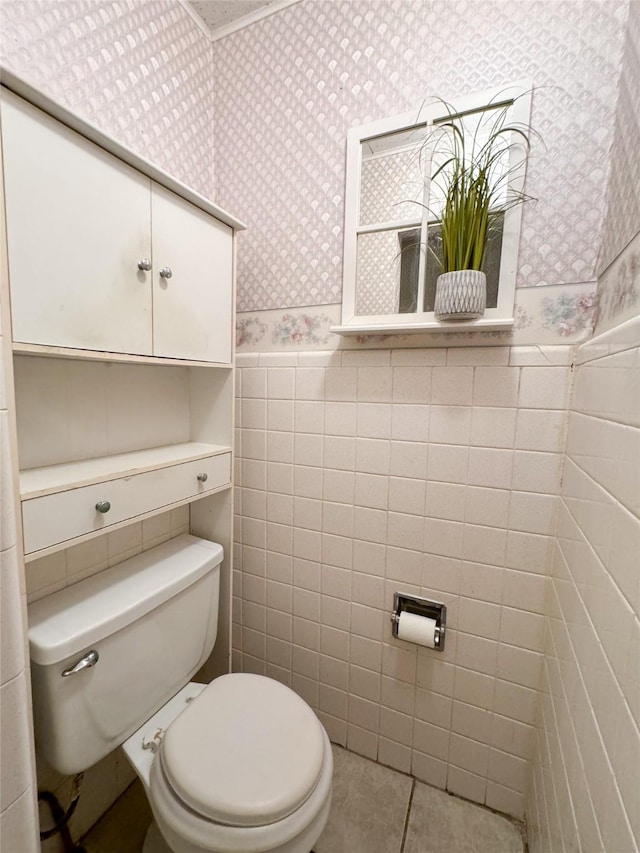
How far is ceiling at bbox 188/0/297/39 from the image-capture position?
43.9 inches

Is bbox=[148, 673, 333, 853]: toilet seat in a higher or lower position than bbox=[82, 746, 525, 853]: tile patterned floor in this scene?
higher

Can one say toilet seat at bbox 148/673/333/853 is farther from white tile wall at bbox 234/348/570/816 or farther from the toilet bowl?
white tile wall at bbox 234/348/570/816

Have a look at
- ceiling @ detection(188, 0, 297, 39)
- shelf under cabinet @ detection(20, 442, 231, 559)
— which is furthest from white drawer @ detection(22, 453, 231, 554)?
ceiling @ detection(188, 0, 297, 39)

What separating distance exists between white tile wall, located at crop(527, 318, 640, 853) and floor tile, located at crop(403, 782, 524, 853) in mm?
208

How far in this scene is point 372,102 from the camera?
1.04 m

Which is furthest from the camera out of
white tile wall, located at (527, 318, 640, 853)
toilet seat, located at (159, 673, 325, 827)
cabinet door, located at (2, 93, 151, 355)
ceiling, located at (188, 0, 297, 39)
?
ceiling, located at (188, 0, 297, 39)

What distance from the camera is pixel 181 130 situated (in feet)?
3.78

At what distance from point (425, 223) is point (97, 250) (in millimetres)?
824

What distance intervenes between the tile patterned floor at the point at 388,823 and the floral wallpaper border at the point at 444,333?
138 centimetres

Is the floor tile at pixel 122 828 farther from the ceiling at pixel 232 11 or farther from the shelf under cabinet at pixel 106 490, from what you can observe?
the ceiling at pixel 232 11

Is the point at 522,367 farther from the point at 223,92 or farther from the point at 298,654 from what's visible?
the point at 223,92

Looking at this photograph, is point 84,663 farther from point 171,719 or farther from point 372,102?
point 372,102

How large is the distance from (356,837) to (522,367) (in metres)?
1.40

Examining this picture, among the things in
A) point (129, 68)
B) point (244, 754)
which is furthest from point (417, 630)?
point (129, 68)
